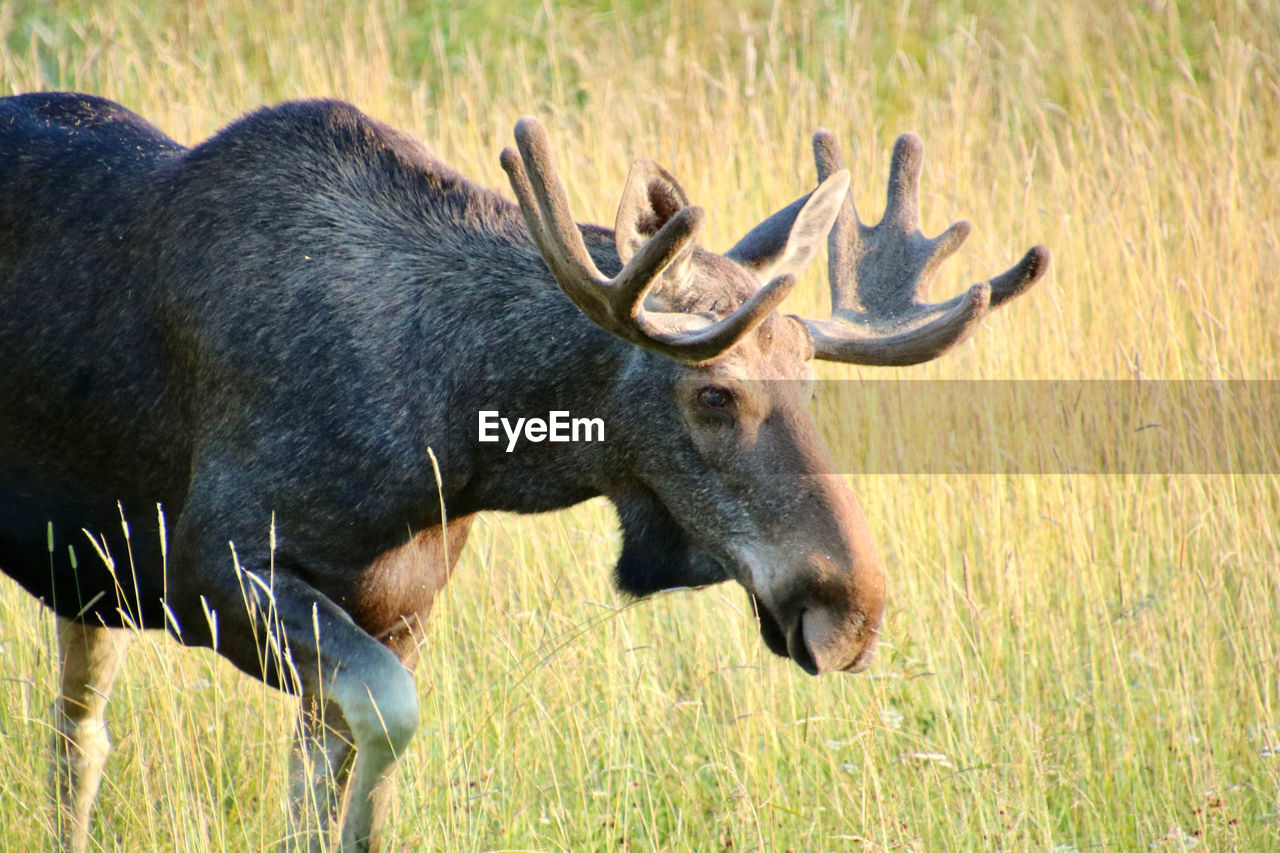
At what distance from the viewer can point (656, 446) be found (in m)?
3.39

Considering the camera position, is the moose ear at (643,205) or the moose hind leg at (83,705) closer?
the moose ear at (643,205)

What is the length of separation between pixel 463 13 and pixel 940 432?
19.9ft

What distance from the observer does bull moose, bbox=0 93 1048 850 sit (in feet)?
A: 10.7

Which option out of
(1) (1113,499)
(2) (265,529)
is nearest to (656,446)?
(2) (265,529)

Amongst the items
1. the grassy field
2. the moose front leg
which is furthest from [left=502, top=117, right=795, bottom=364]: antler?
the grassy field

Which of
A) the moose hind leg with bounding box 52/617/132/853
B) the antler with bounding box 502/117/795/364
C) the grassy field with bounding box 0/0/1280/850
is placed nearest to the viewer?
the antler with bounding box 502/117/795/364

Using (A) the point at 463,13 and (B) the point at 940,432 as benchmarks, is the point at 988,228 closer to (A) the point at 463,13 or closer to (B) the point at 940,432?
(B) the point at 940,432

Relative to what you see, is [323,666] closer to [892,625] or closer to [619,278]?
[619,278]

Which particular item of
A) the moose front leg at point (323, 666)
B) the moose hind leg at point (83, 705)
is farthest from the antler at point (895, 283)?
the moose hind leg at point (83, 705)

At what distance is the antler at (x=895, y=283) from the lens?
3.67 metres

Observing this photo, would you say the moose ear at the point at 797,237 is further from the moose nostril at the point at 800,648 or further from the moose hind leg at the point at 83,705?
the moose hind leg at the point at 83,705
